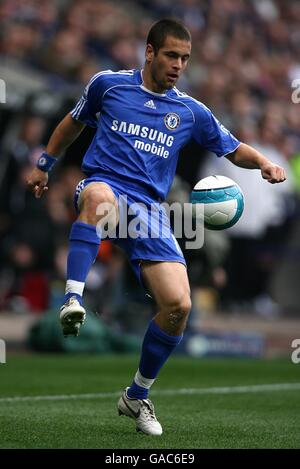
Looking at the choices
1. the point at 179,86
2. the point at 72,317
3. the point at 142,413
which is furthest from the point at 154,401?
the point at 179,86

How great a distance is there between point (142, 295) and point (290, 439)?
28.0ft

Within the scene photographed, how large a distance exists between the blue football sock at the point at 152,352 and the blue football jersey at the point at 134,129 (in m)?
0.84

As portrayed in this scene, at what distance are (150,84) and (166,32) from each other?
0.36 meters

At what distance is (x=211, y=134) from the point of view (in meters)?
6.95

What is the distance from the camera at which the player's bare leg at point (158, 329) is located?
6.26 m

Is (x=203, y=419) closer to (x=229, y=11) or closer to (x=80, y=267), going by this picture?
(x=80, y=267)

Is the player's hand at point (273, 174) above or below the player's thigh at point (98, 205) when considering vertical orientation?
above

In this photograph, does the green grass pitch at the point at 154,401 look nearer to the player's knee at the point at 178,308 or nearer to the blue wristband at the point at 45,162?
the player's knee at the point at 178,308

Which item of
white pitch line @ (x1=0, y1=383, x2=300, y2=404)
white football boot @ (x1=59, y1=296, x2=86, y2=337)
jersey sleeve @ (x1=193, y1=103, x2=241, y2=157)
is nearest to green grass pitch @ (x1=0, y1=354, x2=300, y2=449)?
white pitch line @ (x1=0, y1=383, x2=300, y2=404)

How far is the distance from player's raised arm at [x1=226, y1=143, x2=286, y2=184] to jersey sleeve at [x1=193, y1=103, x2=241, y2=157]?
2.2 inches

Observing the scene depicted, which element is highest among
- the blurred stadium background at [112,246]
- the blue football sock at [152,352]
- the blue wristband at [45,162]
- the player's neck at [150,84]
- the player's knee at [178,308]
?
the player's neck at [150,84]

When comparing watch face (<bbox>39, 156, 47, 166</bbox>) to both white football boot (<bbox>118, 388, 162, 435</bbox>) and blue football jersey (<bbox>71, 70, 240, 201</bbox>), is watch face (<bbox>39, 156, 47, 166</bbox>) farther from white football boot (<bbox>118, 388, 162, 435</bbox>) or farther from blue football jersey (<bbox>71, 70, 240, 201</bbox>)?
white football boot (<bbox>118, 388, 162, 435</bbox>)

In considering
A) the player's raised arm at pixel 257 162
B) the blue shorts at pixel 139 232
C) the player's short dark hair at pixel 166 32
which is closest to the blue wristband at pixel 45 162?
the blue shorts at pixel 139 232

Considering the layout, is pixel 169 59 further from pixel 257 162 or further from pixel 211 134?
pixel 257 162
